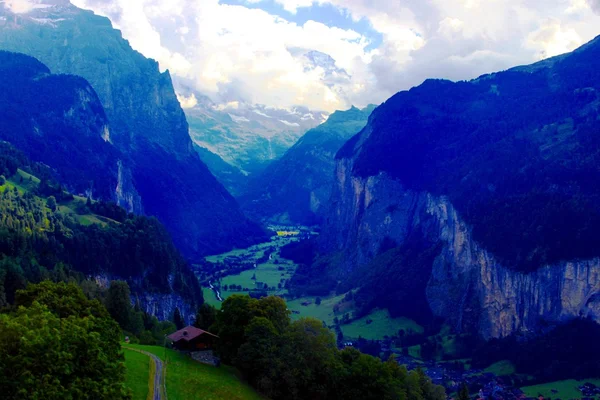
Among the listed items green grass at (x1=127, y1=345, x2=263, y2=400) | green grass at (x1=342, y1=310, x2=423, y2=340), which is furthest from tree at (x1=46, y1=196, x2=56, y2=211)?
green grass at (x1=127, y1=345, x2=263, y2=400)

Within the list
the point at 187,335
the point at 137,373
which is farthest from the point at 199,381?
the point at 187,335

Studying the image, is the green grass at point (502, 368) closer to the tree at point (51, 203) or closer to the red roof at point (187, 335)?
the red roof at point (187, 335)

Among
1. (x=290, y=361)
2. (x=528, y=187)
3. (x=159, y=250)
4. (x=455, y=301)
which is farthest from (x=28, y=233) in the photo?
(x=528, y=187)

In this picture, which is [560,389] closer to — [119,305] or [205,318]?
[205,318]

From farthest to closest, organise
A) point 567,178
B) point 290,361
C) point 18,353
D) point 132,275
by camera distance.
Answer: point 567,178 < point 132,275 < point 290,361 < point 18,353

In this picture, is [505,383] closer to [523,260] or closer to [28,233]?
[523,260]

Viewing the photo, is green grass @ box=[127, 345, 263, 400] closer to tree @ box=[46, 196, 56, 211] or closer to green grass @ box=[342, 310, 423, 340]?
tree @ box=[46, 196, 56, 211]
